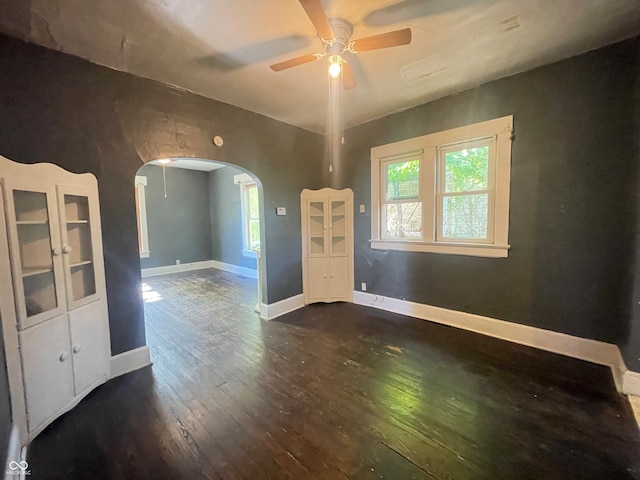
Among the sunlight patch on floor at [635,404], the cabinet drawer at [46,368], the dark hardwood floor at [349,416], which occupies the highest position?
the cabinet drawer at [46,368]

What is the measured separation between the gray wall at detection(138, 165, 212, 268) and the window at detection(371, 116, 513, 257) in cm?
544

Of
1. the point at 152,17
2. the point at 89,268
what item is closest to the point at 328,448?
the point at 89,268

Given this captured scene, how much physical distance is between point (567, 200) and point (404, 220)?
1667 mm

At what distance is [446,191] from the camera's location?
10.7 ft

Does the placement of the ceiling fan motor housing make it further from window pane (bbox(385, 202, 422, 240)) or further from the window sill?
the window sill

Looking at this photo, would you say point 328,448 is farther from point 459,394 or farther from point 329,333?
point 329,333

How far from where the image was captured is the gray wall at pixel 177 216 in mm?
6590

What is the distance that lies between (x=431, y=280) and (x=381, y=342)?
1115 mm

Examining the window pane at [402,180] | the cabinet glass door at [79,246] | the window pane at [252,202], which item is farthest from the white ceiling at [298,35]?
the window pane at [252,202]

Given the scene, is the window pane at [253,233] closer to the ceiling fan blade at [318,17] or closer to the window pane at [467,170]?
the window pane at [467,170]

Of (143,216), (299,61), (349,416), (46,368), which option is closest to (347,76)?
(299,61)

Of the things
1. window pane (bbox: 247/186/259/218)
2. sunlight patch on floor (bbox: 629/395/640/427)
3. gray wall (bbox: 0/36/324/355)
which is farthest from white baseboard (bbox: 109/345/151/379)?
window pane (bbox: 247/186/259/218)

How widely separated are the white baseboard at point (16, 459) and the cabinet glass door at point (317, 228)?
3.23 meters

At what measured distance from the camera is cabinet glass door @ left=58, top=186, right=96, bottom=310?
2.04 metres
